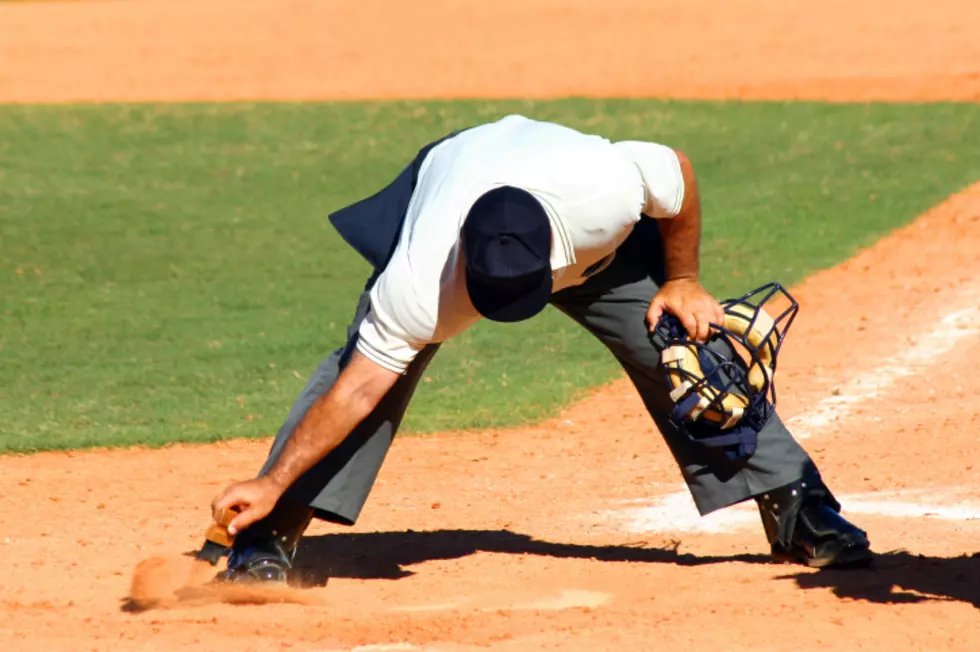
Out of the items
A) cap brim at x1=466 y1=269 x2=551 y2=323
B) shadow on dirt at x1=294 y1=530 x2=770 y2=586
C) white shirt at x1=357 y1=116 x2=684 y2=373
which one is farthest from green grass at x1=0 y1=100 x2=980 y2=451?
cap brim at x1=466 y1=269 x2=551 y2=323

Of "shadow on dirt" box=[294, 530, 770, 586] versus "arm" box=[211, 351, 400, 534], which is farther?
"shadow on dirt" box=[294, 530, 770, 586]

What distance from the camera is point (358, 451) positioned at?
499 cm

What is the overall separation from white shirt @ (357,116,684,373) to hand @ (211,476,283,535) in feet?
1.73

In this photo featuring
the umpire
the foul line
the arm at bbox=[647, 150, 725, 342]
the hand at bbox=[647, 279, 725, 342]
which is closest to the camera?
the umpire

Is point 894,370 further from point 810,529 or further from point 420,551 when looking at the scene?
point 420,551

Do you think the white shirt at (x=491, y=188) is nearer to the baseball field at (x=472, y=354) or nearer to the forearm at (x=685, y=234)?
the forearm at (x=685, y=234)

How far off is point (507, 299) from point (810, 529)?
154cm

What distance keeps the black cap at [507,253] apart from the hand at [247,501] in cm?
89

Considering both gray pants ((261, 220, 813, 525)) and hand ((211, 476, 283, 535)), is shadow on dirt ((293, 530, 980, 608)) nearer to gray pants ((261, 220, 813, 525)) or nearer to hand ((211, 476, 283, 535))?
gray pants ((261, 220, 813, 525))

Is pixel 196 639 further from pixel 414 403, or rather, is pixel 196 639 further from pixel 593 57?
pixel 593 57

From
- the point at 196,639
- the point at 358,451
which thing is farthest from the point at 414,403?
the point at 196,639

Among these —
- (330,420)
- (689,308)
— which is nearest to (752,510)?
(689,308)

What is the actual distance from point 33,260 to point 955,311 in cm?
690

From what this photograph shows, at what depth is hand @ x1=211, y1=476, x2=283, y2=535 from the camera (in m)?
4.50
